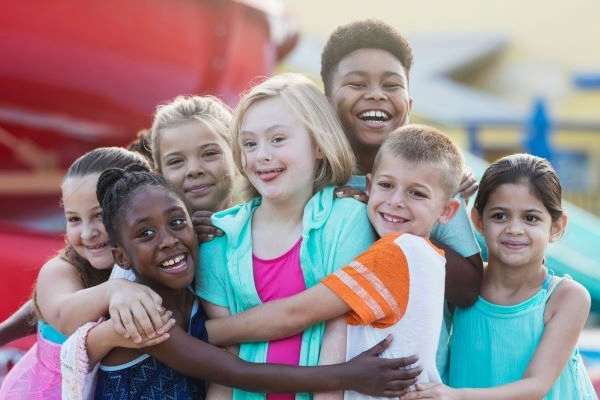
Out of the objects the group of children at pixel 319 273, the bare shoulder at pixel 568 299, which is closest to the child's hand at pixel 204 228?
the group of children at pixel 319 273

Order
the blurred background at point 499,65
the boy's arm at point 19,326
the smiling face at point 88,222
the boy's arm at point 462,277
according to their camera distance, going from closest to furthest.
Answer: the boy's arm at point 462,277, the smiling face at point 88,222, the boy's arm at point 19,326, the blurred background at point 499,65

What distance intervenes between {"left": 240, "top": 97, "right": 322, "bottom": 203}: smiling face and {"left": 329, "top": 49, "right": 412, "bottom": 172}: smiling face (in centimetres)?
23

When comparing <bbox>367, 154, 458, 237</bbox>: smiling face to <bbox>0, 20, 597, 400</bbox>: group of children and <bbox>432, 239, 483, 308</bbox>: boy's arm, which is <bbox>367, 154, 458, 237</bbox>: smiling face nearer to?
<bbox>0, 20, 597, 400</bbox>: group of children

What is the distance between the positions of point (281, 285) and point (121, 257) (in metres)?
0.34

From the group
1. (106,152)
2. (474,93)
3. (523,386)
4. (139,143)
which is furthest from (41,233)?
(474,93)

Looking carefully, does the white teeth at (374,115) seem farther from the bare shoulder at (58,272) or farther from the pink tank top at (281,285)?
the bare shoulder at (58,272)

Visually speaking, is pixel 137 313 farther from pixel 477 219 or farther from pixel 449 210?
pixel 477 219

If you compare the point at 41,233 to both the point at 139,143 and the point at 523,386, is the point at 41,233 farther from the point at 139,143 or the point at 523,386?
the point at 523,386

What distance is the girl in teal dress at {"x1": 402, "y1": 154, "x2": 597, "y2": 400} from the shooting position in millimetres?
1807

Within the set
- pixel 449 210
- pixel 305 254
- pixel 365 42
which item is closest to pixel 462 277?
pixel 449 210

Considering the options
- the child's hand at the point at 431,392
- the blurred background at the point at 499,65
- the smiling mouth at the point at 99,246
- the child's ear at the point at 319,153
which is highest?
the blurred background at the point at 499,65

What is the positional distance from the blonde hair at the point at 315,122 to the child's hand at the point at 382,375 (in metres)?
0.39

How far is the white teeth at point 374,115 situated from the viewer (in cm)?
197

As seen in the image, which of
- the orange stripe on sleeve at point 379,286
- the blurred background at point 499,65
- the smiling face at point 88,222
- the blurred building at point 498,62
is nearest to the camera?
the orange stripe on sleeve at point 379,286
